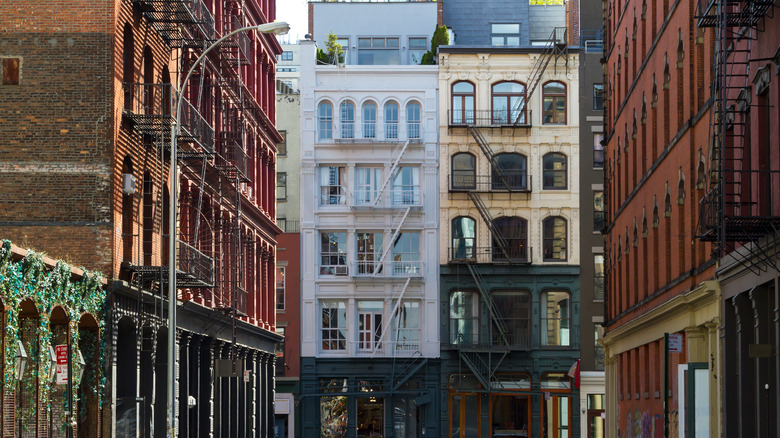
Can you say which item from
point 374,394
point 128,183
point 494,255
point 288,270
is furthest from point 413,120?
point 128,183

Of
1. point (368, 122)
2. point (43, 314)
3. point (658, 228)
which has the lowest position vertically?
point (43, 314)

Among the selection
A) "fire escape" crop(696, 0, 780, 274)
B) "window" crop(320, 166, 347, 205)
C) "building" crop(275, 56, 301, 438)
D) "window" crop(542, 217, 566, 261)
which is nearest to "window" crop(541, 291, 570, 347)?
"window" crop(542, 217, 566, 261)

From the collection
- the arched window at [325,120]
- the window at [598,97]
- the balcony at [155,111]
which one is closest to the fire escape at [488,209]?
the window at [598,97]

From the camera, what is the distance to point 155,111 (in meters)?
34.0

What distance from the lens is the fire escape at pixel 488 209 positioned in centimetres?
6562

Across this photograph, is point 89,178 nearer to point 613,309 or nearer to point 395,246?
point 613,309

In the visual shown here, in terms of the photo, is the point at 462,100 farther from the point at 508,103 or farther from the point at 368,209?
the point at 368,209

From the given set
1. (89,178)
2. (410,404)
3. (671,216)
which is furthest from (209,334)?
(410,404)

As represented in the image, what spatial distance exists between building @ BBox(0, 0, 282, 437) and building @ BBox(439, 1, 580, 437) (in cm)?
2337

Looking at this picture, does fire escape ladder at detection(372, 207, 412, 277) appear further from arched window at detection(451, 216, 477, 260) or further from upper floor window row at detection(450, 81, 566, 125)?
upper floor window row at detection(450, 81, 566, 125)

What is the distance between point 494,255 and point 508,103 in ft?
26.0

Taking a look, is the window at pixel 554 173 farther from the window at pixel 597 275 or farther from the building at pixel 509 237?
the window at pixel 597 275

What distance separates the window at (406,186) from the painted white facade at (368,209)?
5cm

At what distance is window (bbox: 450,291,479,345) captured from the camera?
66312 mm
